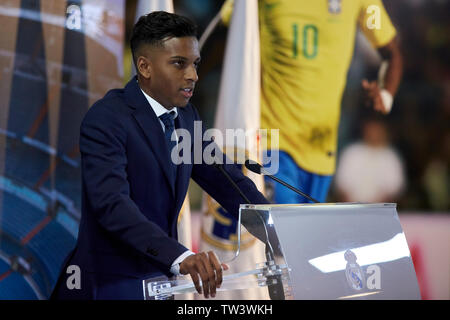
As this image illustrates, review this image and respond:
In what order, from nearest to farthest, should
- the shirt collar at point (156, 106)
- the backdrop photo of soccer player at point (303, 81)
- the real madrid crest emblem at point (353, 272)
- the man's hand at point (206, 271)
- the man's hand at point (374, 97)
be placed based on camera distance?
the man's hand at point (206, 271) → the real madrid crest emblem at point (353, 272) → the shirt collar at point (156, 106) → the backdrop photo of soccer player at point (303, 81) → the man's hand at point (374, 97)

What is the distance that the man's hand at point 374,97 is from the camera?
4.17 metres

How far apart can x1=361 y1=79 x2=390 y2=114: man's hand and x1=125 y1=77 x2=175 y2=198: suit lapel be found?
96.0 inches

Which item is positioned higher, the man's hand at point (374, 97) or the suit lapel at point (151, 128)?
the man's hand at point (374, 97)

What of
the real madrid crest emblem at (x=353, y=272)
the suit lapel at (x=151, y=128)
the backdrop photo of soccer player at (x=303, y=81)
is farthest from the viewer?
the backdrop photo of soccer player at (x=303, y=81)

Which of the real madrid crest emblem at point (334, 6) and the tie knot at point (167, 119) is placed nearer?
the tie knot at point (167, 119)

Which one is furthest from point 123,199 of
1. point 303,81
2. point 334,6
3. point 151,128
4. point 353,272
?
point 334,6

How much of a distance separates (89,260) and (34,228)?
1813 mm

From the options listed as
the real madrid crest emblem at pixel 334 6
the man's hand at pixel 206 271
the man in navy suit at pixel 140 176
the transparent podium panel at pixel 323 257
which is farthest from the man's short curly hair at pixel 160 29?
the real madrid crest emblem at pixel 334 6

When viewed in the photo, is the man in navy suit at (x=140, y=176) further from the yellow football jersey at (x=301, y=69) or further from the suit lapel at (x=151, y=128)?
the yellow football jersey at (x=301, y=69)

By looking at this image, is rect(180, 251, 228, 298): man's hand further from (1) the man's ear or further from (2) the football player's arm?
(2) the football player's arm

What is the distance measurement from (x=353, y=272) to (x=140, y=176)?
2.57 ft

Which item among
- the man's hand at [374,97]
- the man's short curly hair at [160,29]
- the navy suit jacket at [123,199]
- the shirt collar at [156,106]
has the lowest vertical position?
the navy suit jacket at [123,199]

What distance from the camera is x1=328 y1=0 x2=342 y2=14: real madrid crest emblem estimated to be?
13.3 ft
